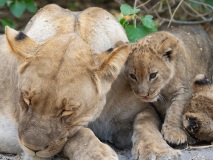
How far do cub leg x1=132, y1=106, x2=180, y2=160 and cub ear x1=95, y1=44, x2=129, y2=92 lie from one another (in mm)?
529

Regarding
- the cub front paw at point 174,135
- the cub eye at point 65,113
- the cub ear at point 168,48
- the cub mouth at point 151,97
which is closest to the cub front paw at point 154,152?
the cub front paw at point 174,135

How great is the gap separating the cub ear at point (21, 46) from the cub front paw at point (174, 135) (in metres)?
1.07

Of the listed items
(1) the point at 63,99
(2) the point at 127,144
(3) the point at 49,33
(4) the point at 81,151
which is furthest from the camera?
(2) the point at 127,144

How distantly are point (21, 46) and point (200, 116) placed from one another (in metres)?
1.27

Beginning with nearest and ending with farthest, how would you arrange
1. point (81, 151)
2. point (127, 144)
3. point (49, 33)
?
point (81, 151) → point (49, 33) → point (127, 144)

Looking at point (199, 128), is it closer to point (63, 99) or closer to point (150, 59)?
point (150, 59)

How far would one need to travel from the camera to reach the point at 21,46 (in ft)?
11.6

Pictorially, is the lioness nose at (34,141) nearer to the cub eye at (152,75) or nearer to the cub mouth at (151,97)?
the cub mouth at (151,97)

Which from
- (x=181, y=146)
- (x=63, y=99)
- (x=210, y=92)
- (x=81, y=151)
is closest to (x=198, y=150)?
(x=181, y=146)

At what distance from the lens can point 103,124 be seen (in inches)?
160

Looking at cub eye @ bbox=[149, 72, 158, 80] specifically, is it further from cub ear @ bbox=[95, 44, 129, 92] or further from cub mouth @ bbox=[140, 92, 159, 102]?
cub ear @ bbox=[95, 44, 129, 92]

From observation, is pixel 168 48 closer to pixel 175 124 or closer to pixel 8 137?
pixel 175 124

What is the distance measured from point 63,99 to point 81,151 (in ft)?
1.31

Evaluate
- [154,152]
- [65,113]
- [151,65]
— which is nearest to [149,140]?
[154,152]
